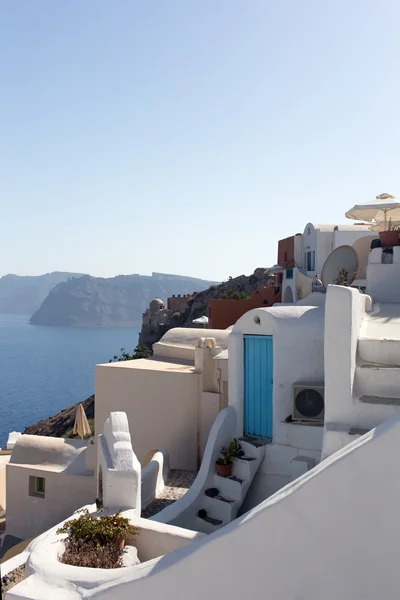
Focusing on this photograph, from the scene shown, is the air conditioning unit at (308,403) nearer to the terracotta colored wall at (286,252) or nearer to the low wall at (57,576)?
the low wall at (57,576)

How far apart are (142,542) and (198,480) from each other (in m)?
3.17

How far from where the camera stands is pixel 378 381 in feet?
24.3

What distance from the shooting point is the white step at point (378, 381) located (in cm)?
732

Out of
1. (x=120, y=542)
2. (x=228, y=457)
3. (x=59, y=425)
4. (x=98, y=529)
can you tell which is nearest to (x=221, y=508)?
(x=228, y=457)

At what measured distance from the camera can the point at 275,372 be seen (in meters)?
10.2

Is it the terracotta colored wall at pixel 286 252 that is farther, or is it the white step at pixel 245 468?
the terracotta colored wall at pixel 286 252

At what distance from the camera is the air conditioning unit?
32.1 ft

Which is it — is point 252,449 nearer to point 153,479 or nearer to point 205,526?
point 205,526

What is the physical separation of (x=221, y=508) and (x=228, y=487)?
44 cm

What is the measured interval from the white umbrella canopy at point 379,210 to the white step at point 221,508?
36.3 feet

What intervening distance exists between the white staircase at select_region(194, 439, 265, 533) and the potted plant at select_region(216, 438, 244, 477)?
3.5 inches

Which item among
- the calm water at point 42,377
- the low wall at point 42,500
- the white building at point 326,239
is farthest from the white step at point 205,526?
the calm water at point 42,377

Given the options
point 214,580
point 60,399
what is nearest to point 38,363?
point 60,399

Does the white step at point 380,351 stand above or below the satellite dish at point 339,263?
below
